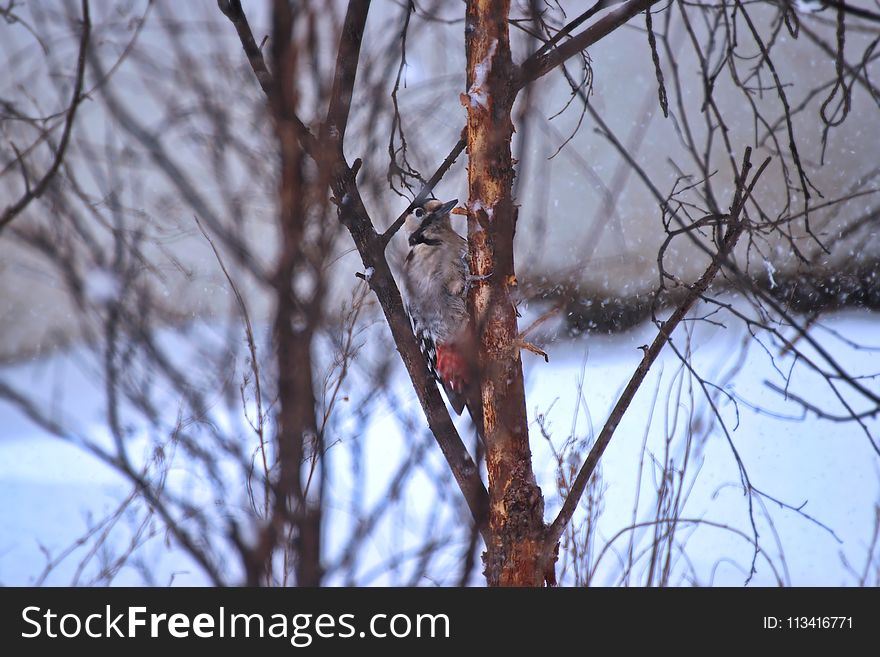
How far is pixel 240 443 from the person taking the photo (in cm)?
134

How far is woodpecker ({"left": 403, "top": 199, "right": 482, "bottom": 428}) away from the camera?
1.39 m

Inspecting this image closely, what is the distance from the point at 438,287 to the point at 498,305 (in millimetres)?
527

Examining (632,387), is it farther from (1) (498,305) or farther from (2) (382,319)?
(2) (382,319)

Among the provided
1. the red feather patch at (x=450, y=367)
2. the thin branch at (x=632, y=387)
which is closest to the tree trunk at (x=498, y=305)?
the thin branch at (x=632, y=387)

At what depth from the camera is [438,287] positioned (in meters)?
1.47

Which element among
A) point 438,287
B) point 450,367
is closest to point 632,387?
point 450,367

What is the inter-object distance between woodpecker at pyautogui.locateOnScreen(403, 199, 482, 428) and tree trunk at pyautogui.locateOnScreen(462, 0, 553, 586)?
39 cm

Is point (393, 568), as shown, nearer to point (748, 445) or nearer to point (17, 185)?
point (748, 445)

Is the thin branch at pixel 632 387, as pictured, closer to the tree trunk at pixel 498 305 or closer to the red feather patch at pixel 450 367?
the tree trunk at pixel 498 305

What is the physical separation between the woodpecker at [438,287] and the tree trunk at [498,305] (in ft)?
1.28
